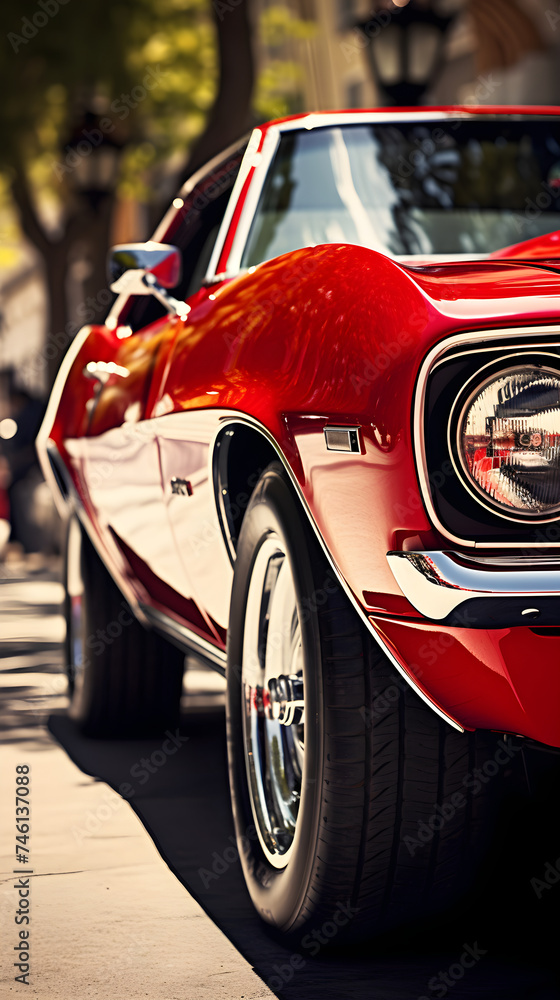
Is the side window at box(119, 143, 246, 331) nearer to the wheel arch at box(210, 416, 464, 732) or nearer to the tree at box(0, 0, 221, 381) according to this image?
the wheel arch at box(210, 416, 464, 732)

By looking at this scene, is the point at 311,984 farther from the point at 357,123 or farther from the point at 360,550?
the point at 357,123

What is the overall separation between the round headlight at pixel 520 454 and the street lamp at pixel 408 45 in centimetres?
696

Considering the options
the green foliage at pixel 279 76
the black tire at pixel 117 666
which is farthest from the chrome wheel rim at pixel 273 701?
the green foliage at pixel 279 76

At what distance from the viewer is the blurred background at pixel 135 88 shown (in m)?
10.8

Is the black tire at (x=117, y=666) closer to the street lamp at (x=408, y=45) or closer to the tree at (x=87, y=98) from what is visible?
the street lamp at (x=408, y=45)

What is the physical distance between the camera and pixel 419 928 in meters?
2.87

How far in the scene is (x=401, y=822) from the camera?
8.70ft

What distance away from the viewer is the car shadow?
2.72 meters

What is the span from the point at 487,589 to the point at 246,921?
1.17m

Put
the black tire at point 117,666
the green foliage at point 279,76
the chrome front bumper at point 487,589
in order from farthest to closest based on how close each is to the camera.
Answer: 1. the green foliage at point 279,76
2. the black tire at point 117,666
3. the chrome front bumper at point 487,589

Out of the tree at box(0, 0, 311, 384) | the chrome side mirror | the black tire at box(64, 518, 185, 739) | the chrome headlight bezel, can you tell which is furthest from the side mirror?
the tree at box(0, 0, 311, 384)

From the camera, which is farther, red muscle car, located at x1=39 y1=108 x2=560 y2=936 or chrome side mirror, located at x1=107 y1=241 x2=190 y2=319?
chrome side mirror, located at x1=107 y1=241 x2=190 y2=319

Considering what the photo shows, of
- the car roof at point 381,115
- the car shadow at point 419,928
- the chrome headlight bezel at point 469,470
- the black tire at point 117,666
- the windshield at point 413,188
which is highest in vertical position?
the car roof at point 381,115

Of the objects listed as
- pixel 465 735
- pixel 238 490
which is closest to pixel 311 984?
pixel 465 735
